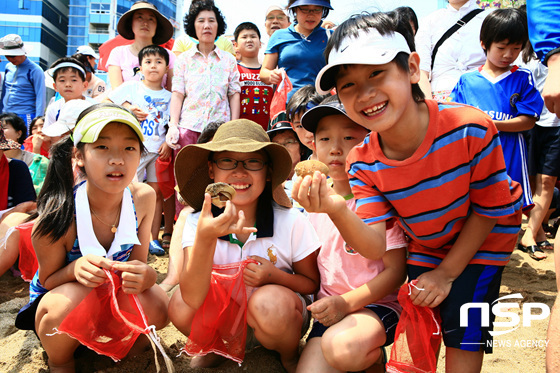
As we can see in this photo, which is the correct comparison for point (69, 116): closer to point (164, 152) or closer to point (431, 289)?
point (164, 152)

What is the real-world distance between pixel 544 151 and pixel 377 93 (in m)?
3.09

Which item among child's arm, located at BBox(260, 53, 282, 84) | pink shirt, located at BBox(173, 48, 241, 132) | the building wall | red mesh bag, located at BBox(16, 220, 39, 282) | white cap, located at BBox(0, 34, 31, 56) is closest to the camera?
red mesh bag, located at BBox(16, 220, 39, 282)

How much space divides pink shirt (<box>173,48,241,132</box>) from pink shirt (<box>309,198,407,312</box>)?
228 cm

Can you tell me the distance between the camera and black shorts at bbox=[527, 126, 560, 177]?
3.82m

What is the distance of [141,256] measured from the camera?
7.43ft

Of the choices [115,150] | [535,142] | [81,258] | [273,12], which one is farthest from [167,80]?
[535,142]

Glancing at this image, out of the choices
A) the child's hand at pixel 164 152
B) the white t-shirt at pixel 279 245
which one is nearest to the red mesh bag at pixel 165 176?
the child's hand at pixel 164 152

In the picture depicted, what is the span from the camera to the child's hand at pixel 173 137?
3.89m

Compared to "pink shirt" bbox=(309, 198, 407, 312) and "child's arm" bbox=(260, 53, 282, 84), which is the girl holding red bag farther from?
"child's arm" bbox=(260, 53, 282, 84)

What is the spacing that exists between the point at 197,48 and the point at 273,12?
5.70 feet

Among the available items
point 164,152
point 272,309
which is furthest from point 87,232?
point 164,152

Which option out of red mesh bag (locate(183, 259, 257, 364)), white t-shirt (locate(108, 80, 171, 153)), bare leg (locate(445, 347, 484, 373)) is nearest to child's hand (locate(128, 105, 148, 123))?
white t-shirt (locate(108, 80, 171, 153))

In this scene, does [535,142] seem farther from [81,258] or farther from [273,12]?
[81,258]

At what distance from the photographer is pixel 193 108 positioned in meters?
3.99
